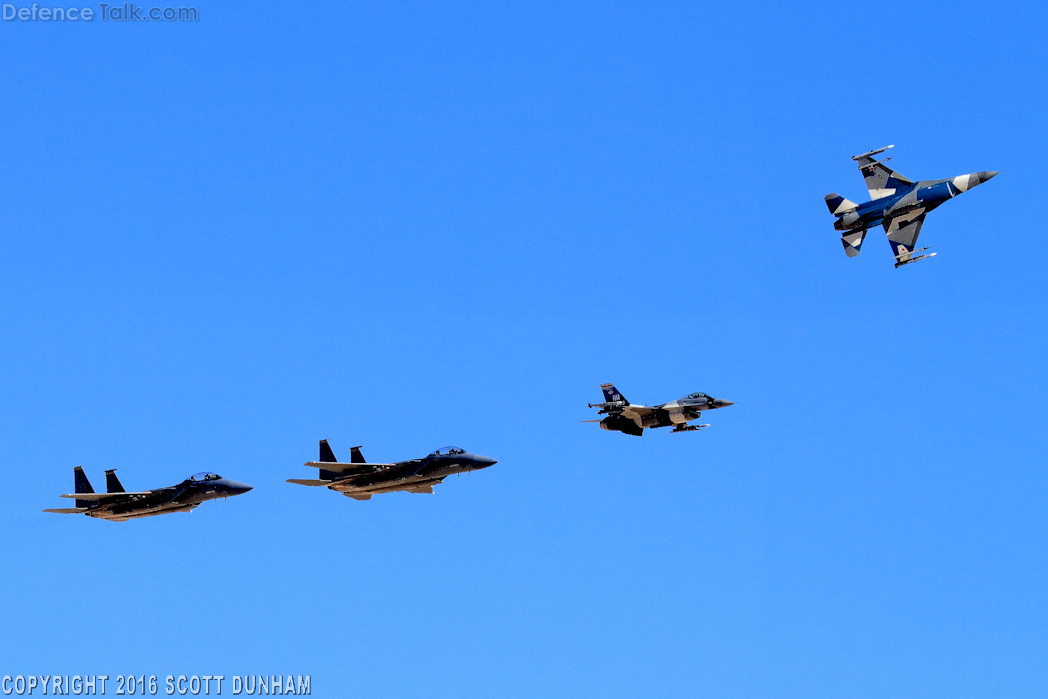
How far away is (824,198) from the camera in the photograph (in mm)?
107688

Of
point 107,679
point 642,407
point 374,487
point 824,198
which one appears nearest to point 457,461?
point 374,487

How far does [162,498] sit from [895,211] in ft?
238

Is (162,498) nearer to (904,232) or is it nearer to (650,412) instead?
→ (650,412)

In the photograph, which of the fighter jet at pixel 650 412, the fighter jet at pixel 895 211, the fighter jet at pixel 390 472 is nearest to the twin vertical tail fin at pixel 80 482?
the fighter jet at pixel 390 472

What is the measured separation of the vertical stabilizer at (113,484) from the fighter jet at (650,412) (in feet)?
147

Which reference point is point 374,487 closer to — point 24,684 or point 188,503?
point 188,503

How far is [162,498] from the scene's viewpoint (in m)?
105

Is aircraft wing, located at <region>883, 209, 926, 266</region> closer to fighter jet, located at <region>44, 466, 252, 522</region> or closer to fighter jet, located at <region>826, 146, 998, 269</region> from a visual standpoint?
fighter jet, located at <region>826, 146, 998, 269</region>

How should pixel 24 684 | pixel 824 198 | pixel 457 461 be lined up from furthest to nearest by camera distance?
1. pixel 824 198
2. pixel 457 461
3. pixel 24 684

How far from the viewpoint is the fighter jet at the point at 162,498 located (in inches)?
4114

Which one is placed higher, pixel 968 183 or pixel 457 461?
pixel 968 183

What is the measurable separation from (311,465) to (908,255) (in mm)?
58184

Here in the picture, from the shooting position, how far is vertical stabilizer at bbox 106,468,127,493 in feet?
350

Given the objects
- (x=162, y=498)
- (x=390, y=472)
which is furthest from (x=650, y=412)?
(x=162, y=498)
